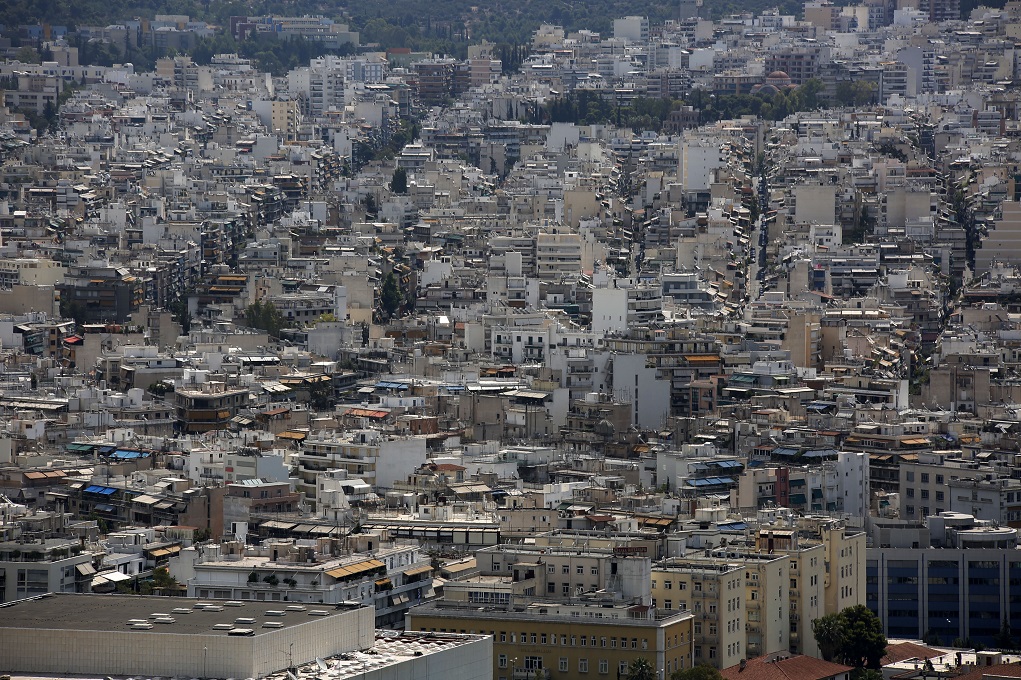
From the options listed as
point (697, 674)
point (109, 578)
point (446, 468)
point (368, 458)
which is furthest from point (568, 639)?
point (368, 458)

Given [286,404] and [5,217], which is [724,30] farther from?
[286,404]

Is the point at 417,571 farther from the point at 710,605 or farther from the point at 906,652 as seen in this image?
the point at 906,652

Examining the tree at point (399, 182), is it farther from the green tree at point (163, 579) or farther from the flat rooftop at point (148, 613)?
the flat rooftop at point (148, 613)

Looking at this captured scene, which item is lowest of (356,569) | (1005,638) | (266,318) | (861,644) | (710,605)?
(1005,638)

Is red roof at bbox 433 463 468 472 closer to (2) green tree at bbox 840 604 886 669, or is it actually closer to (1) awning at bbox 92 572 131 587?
(1) awning at bbox 92 572 131 587

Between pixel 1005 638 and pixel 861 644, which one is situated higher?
pixel 861 644

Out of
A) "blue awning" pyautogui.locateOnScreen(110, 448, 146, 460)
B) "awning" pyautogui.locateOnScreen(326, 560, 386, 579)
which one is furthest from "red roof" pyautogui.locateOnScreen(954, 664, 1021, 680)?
"blue awning" pyautogui.locateOnScreen(110, 448, 146, 460)

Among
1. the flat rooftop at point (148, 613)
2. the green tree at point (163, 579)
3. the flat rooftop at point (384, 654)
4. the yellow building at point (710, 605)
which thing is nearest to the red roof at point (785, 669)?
the yellow building at point (710, 605)
